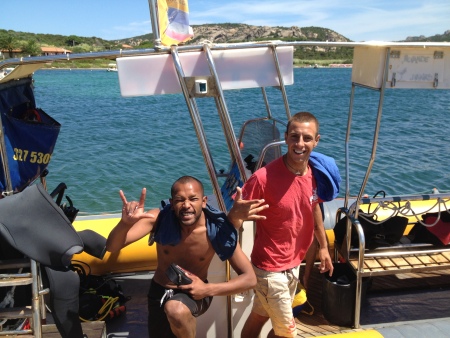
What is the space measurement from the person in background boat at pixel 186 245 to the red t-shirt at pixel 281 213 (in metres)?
0.14

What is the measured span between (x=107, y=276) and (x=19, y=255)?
1.77 m

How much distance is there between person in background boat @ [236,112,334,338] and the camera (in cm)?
268

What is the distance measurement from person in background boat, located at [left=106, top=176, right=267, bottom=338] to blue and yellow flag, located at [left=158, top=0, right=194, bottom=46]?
100 centimetres

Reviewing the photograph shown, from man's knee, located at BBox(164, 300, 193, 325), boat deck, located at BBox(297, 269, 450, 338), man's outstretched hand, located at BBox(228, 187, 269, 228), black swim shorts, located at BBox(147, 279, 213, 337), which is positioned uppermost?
→ man's outstretched hand, located at BBox(228, 187, 269, 228)

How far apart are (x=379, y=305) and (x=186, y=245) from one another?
79.9 inches

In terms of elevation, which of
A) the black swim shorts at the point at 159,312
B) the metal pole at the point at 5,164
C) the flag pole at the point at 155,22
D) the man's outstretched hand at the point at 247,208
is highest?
the flag pole at the point at 155,22

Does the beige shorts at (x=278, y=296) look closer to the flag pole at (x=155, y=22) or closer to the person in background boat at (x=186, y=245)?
the person in background boat at (x=186, y=245)

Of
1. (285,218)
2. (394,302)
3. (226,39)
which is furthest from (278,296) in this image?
(226,39)

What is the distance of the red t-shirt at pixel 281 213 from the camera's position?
268 cm

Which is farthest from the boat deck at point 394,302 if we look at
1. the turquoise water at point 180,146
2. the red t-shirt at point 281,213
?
the turquoise water at point 180,146

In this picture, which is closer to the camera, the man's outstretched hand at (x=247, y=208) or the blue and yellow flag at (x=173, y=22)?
the man's outstretched hand at (x=247, y=208)

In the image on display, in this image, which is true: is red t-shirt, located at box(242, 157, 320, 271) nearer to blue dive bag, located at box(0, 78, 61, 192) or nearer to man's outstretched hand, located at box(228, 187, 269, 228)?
man's outstretched hand, located at box(228, 187, 269, 228)

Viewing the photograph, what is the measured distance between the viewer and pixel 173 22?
3.12 meters

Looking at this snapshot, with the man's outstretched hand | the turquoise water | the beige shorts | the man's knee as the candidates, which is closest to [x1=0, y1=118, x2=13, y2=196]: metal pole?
the man's knee
